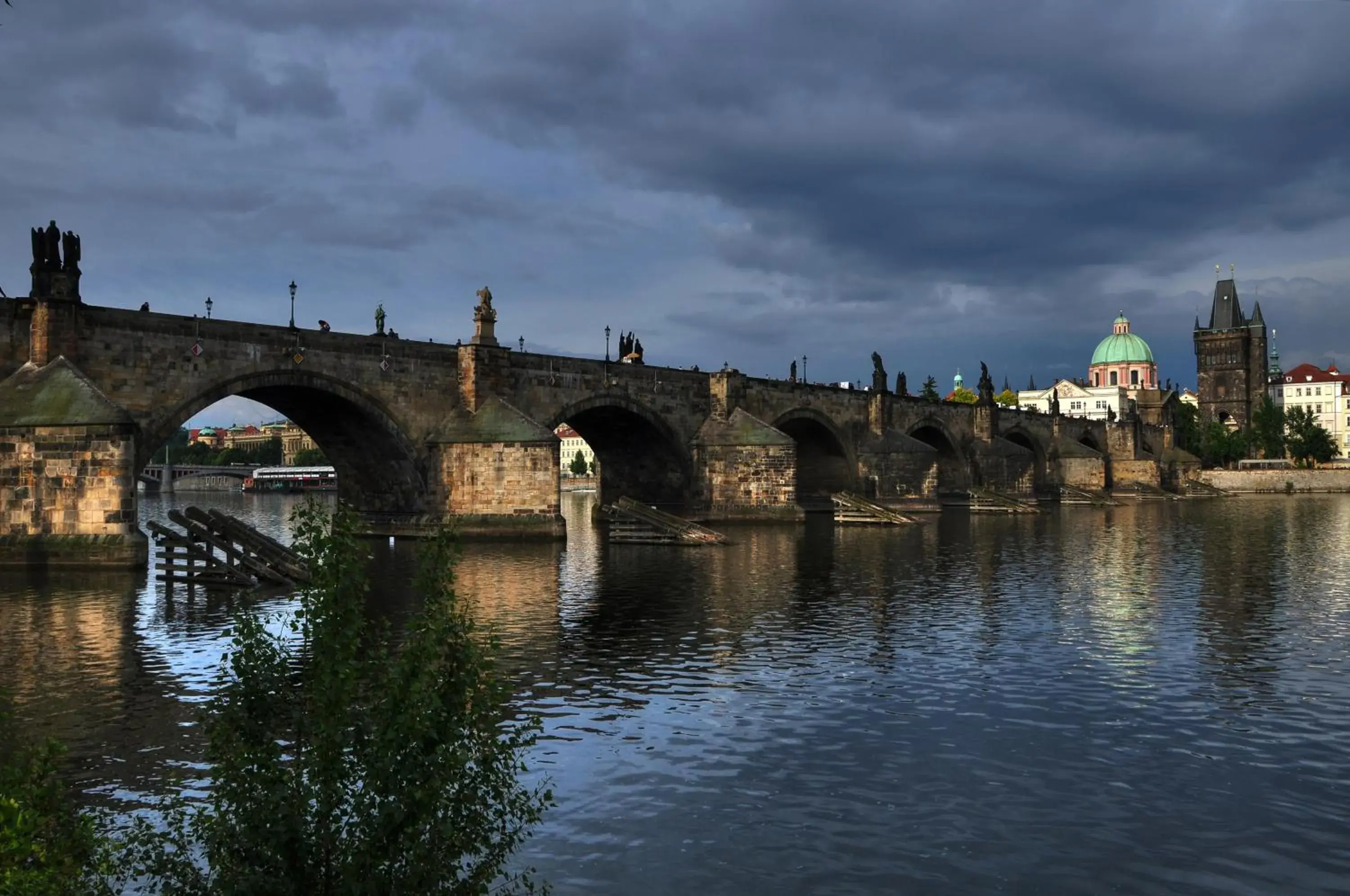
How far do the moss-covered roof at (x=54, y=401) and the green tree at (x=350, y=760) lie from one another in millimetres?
24018

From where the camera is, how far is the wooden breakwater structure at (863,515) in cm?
5422

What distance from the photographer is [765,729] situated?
494 inches

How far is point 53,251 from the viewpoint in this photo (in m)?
29.7

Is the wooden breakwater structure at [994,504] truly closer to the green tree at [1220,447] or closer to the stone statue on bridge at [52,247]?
the stone statue on bridge at [52,247]

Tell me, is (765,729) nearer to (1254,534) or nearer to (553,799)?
(553,799)

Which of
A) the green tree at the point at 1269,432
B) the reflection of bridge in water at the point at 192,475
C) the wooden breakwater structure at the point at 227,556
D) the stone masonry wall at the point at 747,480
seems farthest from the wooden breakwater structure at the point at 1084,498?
the reflection of bridge in water at the point at 192,475

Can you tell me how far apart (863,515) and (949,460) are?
3106 cm

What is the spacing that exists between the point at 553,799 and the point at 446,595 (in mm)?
3692

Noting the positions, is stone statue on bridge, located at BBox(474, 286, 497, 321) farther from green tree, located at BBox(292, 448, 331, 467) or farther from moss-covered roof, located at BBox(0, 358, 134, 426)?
green tree, located at BBox(292, 448, 331, 467)

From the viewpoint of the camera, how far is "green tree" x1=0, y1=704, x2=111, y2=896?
5160mm

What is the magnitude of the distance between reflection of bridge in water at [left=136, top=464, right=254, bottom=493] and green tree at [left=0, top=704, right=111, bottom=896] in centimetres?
16001

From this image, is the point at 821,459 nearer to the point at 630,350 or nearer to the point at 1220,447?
the point at 630,350

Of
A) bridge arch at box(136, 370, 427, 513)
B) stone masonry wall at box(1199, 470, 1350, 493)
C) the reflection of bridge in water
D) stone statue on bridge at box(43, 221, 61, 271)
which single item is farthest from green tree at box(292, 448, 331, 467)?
stone statue on bridge at box(43, 221, 61, 271)

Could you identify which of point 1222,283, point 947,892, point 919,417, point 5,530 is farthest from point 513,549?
point 1222,283
